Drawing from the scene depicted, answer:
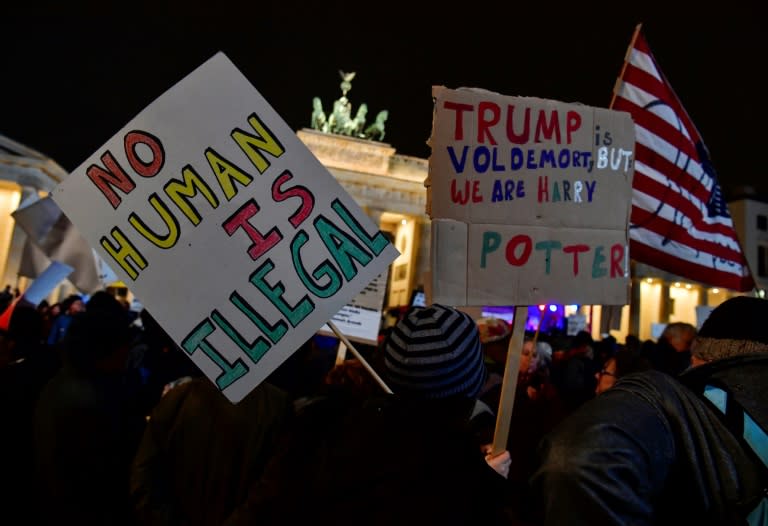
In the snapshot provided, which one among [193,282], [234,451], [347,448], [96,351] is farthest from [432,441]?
[96,351]

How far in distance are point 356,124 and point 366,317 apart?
132 ft

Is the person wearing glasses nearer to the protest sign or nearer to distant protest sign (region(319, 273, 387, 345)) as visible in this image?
distant protest sign (region(319, 273, 387, 345))

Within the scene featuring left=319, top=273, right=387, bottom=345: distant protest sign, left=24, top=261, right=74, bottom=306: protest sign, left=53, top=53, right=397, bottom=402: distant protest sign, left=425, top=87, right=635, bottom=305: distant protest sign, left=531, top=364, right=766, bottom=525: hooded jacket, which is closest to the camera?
left=531, top=364, right=766, bottom=525: hooded jacket

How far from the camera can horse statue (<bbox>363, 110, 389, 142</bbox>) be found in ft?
146

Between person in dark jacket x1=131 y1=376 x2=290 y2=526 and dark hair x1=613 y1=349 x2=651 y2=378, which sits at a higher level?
dark hair x1=613 y1=349 x2=651 y2=378

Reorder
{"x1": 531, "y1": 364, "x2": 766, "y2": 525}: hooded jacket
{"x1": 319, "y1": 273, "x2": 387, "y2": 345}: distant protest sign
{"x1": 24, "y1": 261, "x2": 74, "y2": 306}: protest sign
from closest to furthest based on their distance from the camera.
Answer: {"x1": 531, "y1": 364, "x2": 766, "y2": 525}: hooded jacket → {"x1": 319, "y1": 273, "x2": 387, "y2": 345}: distant protest sign → {"x1": 24, "y1": 261, "x2": 74, "y2": 306}: protest sign

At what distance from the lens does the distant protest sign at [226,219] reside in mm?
1969

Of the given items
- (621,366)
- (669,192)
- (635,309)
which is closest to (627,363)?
(621,366)

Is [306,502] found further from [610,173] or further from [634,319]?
[634,319]

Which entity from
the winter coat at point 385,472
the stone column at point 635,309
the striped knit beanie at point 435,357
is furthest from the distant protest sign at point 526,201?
the stone column at point 635,309

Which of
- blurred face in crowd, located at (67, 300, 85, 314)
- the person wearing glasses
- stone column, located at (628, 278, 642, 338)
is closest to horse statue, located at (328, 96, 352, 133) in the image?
stone column, located at (628, 278, 642, 338)

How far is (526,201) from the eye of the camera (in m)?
2.61

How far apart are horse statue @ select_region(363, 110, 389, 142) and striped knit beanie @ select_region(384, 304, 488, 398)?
4395 cm

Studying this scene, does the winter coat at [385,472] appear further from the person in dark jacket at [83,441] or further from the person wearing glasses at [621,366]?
the person wearing glasses at [621,366]
